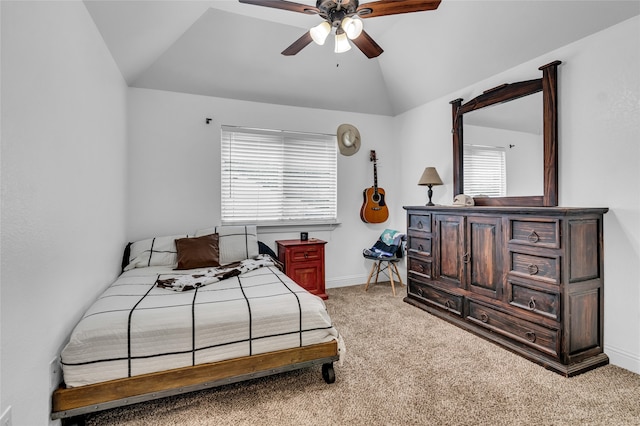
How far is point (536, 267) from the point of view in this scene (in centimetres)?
232

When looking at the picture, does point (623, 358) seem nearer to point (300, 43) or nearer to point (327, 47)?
point (300, 43)

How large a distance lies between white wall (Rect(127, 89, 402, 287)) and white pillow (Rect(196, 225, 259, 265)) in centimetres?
43

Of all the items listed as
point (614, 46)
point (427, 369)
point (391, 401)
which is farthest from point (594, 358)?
point (614, 46)

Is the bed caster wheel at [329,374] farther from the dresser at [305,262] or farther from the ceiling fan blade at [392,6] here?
the ceiling fan blade at [392,6]

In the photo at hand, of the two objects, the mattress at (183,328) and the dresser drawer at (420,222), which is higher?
the dresser drawer at (420,222)

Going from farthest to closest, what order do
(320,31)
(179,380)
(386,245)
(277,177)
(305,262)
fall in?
(386,245)
(277,177)
(305,262)
(320,31)
(179,380)

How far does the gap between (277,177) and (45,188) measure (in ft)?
8.74

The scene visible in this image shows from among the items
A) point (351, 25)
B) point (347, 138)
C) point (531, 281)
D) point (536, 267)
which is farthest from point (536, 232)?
point (347, 138)

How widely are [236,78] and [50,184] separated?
2.46 meters

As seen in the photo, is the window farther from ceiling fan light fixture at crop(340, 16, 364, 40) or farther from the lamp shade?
ceiling fan light fixture at crop(340, 16, 364, 40)

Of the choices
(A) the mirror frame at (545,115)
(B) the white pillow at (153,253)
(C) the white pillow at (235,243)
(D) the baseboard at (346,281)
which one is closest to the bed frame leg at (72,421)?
(B) the white pillow at (153,253)

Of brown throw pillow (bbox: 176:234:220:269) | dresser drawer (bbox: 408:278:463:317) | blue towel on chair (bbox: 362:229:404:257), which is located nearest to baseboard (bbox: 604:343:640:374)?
dresser drawer (bbox: 408:278:463:317)

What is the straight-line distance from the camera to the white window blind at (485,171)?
10.1 ft

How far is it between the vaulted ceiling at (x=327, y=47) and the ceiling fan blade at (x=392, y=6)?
110 cm
